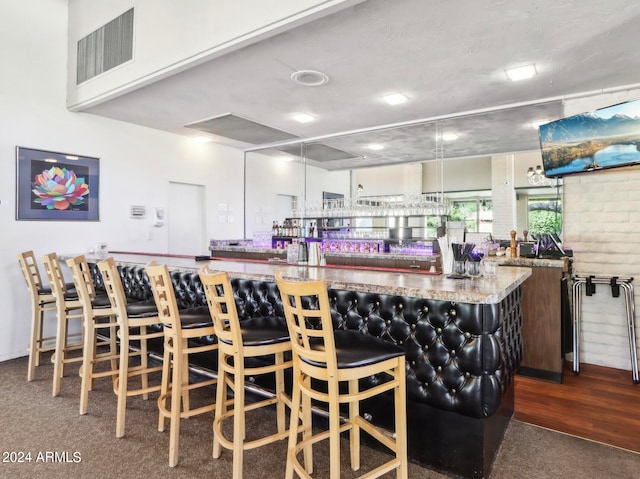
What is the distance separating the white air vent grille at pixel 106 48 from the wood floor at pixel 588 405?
4762mm

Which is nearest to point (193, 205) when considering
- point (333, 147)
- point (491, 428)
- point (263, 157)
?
point (263, 157)

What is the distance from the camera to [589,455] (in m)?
2.21

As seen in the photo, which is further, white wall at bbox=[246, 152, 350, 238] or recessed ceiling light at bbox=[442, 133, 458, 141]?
white wall at bbox=[246, 152, 350, 238]

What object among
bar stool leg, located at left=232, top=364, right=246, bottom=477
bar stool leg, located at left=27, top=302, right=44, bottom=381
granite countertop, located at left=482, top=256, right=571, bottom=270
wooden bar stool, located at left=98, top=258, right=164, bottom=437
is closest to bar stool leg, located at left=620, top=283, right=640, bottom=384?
granite countertop, located at left=482, top=256, right=571, bottom=270

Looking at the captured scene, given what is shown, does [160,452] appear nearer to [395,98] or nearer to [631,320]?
[395,98]

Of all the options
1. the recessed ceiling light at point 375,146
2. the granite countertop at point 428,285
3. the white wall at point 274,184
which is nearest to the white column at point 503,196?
the recessed ceiling light at point 375,146

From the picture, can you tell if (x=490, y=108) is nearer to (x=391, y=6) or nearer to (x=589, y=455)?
(x=391, y=6)

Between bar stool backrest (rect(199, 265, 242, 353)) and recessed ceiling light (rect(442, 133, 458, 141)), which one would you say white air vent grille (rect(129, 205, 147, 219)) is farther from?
recessed ceiling light (rect(442, 133, 458, 141))

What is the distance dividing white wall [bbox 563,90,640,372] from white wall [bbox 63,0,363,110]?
3186mm

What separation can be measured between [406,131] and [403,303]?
4029mm

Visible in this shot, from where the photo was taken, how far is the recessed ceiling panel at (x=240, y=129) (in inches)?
206

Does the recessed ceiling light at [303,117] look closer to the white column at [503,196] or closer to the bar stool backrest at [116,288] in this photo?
the white column at [503,196]

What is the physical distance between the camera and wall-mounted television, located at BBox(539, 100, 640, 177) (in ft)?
11.4

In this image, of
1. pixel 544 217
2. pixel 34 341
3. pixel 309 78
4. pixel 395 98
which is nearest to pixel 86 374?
pixel 34 341
